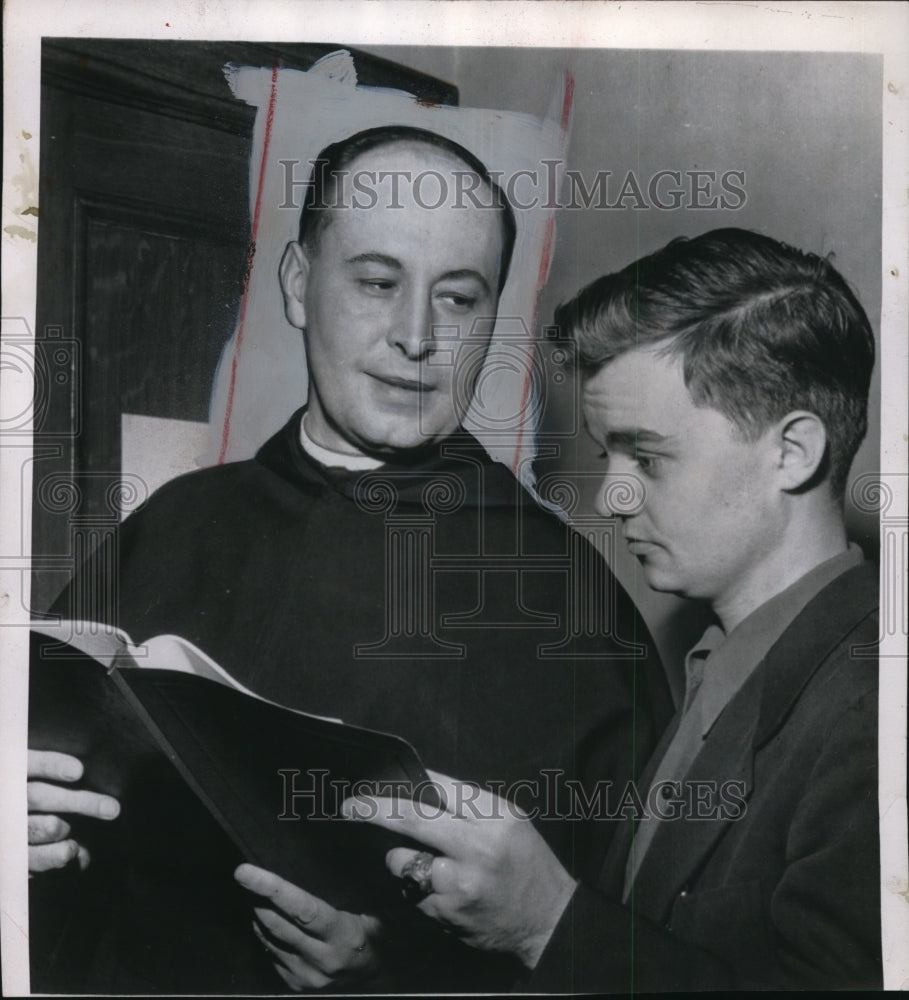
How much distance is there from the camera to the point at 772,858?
2.27 metres

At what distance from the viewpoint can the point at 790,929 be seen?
2289 millimetres

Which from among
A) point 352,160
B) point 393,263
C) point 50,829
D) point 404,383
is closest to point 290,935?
point 50,829

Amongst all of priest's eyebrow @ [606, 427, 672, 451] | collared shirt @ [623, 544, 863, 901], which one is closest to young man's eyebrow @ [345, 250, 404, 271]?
priest's eyebrow @ [606, 427, 672, 451]

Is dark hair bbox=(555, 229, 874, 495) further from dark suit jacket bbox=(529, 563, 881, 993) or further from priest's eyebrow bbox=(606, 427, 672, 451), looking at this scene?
dark suit jacket bbox=(529, 563, 881, 993)

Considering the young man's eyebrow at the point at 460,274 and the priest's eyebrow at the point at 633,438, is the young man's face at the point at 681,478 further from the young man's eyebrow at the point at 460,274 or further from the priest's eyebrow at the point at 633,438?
the young man's eyebrow at the point at 460,274

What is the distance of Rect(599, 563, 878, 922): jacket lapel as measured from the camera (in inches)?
90.1

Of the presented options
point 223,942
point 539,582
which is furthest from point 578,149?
point 223,942

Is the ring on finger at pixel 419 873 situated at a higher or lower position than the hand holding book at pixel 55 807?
lower

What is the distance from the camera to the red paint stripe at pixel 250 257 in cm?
237

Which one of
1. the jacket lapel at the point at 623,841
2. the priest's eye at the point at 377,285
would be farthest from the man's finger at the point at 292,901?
the priest's eye at the point at 377,285

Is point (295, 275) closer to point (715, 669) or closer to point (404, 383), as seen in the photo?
point (404, 383)

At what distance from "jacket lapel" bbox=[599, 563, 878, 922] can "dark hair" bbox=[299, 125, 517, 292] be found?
41.5 inches

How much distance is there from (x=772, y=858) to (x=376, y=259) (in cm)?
160

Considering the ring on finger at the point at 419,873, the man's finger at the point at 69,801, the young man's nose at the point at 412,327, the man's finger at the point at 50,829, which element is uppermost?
the young man's nose at the point at 412,327
